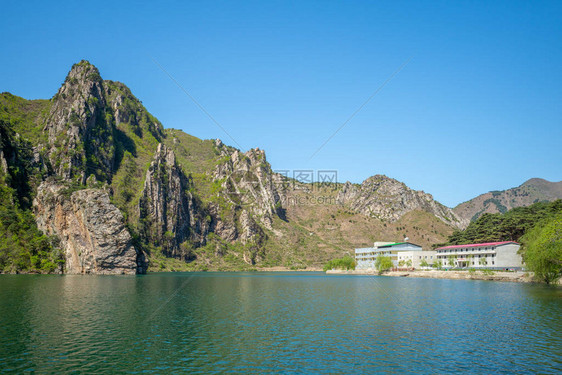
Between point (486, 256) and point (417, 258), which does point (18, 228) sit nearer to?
point (417, 258)

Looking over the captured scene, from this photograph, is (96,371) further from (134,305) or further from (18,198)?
(18,198)

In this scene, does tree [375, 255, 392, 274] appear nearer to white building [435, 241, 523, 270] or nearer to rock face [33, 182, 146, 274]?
white building [435, 241, 523, 270]

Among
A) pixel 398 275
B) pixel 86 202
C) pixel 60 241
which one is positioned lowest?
pixel 398 275

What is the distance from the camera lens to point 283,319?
156 ft

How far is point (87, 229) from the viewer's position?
158500 mm

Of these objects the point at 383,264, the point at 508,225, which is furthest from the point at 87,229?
the point at 508,225

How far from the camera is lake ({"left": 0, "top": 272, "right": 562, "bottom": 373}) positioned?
2820cm

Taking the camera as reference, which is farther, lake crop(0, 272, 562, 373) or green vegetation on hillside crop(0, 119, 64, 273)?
green vegetation on hillside crop(0, 119, 64, 273)

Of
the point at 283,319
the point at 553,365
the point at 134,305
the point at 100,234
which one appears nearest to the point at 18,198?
the point at 100,234

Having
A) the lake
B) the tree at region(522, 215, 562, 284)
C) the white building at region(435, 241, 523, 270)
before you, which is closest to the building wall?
the white building at region(435, 241, 523, 270)

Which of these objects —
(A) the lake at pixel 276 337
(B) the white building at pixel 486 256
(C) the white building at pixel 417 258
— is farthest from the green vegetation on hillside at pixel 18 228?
(B) the white building at pixel 486 256

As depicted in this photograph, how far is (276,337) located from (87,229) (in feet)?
481

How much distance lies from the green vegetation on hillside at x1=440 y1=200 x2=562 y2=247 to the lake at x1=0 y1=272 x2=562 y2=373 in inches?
4280

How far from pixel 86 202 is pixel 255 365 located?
156258mm
